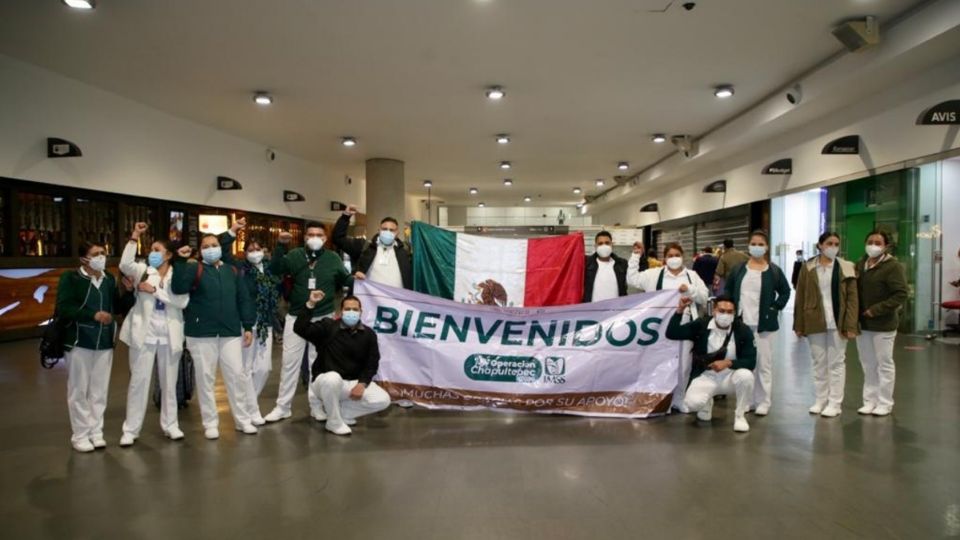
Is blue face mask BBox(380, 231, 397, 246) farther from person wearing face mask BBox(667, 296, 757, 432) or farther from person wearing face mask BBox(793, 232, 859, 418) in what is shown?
person wearing face mask BBox(793, 232, 859, 418)

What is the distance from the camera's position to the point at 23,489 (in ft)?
11.3

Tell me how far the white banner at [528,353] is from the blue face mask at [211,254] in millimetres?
1199

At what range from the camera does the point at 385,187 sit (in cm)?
1575

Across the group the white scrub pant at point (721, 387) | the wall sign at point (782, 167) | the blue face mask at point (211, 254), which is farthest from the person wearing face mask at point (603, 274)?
the wall sign at point (782, 167)

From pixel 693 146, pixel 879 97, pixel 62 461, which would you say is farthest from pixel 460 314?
pixel 693 146

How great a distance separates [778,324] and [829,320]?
1.39ft

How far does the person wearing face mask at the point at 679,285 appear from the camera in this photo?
5051 mm

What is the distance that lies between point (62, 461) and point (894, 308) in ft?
21.8

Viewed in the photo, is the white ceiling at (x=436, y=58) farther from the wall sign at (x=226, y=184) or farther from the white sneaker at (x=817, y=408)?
the white sneaker at (x=817, y=408)

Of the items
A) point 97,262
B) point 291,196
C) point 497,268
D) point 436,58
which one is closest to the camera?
point 97,262

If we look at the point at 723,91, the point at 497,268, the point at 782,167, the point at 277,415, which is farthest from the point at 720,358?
the point at 782,167

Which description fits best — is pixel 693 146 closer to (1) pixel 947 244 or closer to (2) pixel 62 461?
(1) pixel 947 244

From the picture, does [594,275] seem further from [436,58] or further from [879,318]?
[436,58]

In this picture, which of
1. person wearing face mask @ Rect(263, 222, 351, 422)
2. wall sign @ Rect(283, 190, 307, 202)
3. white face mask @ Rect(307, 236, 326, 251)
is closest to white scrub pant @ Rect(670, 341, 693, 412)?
person wearing face mask @ Rect(263, 222, 351, 422)
